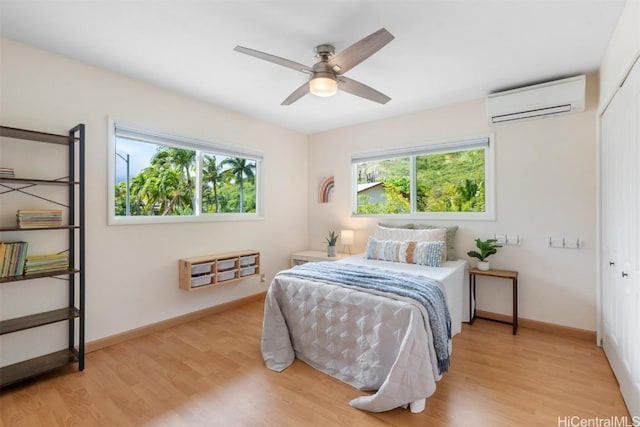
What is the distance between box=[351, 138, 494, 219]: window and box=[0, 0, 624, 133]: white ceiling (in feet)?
2.54

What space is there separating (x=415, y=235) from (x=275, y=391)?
7.07 ft

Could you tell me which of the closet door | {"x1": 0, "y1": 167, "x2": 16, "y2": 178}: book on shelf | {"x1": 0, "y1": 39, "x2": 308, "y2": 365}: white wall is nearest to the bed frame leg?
the closet door

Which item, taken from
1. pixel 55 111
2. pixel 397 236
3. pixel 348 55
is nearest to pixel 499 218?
pixel 397 236

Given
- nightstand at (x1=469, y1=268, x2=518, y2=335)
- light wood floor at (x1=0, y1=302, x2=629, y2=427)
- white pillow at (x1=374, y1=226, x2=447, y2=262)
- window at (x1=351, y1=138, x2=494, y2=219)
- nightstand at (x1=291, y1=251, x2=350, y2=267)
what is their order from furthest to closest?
1. nightstand at (x1=291, y1=251, x2=350, y2=267)
2. window at (x1=351, y1=138, x2=494, y2=219)
3. white pillow at (x1=374, y1=226, x2=447, y2=262)
4. nightstand at (x1=469, y1=268, x2=518, y2=335)
5. light wood floor at (x1=0, y1=302, x2=629, y2=427)

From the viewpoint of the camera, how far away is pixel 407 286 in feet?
7.16

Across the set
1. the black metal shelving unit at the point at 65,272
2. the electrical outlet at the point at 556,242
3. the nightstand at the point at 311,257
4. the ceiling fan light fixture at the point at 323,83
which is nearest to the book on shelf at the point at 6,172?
the black metal shelving unit at the point at 65,272

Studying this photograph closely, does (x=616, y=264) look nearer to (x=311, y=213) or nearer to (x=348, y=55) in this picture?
(x=348, y=55)

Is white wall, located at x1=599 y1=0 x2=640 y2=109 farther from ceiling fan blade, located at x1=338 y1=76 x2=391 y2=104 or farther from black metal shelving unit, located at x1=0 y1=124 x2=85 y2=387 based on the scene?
black metal shelving unit, located at x1=0 y1=124 x2=85 y2=387

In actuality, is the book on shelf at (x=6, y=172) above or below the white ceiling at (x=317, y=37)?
below

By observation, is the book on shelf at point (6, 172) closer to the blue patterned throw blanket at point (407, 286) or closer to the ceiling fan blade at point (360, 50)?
the blue patterned throw blanket at point (407, 286)

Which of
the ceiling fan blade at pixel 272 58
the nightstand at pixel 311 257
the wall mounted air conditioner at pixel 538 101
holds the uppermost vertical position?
the wall mounted air conditioner at pixel 538 101

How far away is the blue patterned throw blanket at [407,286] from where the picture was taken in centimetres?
197

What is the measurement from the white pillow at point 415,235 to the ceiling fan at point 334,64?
1577 mm

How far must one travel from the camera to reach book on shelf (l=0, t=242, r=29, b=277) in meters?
2.02
